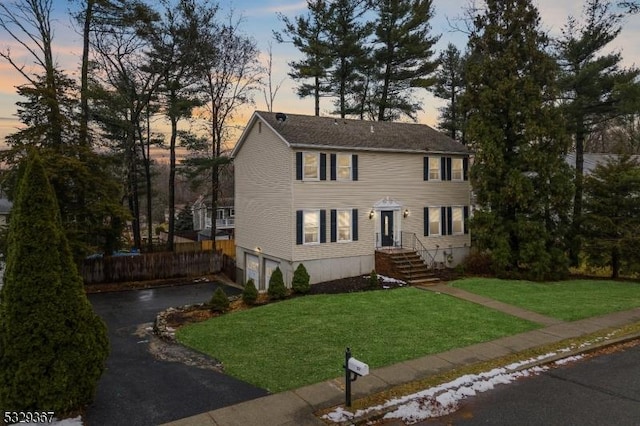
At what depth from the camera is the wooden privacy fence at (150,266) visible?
2117cm

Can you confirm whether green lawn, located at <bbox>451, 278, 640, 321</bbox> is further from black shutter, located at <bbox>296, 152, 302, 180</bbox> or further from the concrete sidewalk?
black shutter, located at <bbox>296, 152, 302, 180</bbox>

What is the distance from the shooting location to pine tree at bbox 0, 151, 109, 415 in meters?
6.25

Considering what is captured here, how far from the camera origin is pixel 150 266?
22641 mm

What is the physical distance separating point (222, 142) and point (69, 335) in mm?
25817

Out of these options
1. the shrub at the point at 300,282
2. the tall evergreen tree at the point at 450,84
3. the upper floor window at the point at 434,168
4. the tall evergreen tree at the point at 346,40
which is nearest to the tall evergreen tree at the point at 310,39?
the tall evergreen tree at the point at 346,40

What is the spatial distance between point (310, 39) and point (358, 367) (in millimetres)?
29266

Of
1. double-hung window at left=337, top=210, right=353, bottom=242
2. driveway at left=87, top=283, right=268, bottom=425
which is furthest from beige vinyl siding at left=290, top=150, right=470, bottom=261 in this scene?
driveway at left=87, top=283, right=268, bottom=425

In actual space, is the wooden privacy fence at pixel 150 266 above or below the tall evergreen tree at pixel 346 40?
below

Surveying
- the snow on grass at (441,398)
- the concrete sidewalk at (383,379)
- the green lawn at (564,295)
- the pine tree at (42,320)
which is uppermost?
the pine tree at (42,320)

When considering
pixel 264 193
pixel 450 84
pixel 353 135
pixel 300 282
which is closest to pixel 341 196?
pixel 353 135

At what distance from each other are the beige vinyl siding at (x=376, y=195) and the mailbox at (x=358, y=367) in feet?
38.1

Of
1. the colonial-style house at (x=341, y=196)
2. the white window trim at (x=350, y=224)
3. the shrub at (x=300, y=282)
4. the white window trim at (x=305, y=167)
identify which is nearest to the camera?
the shrub at (x=300, y=282)

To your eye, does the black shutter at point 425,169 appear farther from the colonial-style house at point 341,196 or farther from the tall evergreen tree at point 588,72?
the tall evergreen tree at point 588,72

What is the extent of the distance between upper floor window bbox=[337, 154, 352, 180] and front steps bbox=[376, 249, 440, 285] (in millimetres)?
3933
